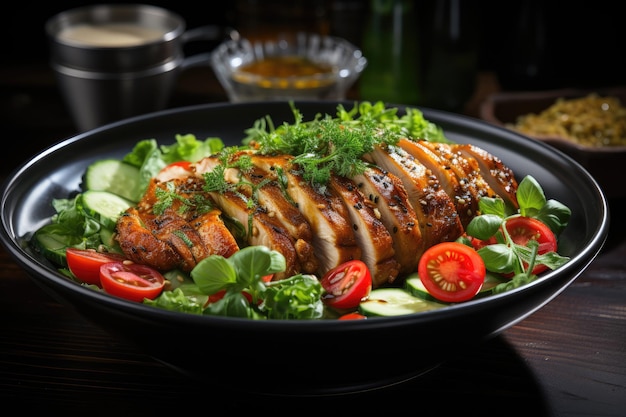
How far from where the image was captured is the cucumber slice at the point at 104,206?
127 inches

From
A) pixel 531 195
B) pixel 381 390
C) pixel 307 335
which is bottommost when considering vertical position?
pixel 381 390

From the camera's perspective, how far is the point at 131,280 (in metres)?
2.79

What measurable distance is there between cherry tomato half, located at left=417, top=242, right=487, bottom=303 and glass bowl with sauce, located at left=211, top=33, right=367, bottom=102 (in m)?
2.43

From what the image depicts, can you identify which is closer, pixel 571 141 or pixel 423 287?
pixel 423 287

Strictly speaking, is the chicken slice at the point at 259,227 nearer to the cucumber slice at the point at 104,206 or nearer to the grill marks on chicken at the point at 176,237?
the grill marks on chicken at the point at 176,237

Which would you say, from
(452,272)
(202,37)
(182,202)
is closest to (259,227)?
(182,202)

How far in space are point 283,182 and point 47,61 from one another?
4.32m

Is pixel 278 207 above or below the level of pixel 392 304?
above

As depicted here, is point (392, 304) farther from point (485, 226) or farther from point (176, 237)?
point (176, 237)

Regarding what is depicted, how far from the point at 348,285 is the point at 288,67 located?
3178 millimetres

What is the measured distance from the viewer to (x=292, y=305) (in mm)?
2510

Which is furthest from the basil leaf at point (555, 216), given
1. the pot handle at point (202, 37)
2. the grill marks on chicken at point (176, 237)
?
the pot handle at point (202, 37)

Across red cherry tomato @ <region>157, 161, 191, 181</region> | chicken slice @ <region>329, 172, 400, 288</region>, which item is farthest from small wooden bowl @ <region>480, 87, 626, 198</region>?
red cherry tomato @ <region>157, 161, 191, 181</region>

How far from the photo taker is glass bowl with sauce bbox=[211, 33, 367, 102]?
5.19m
